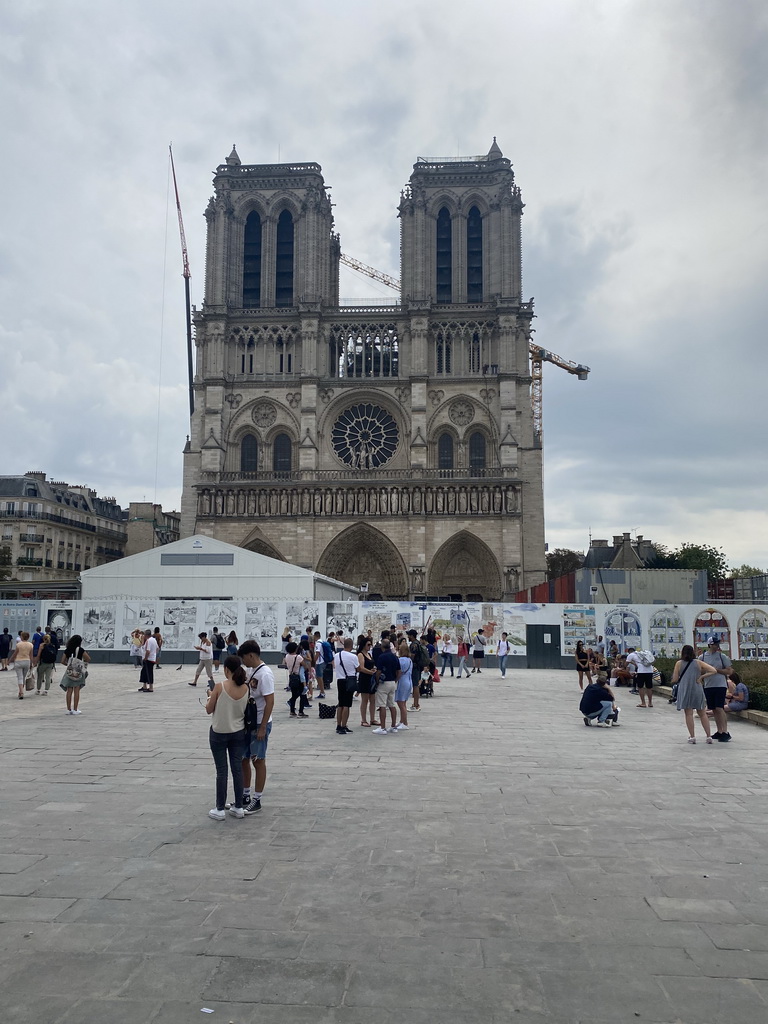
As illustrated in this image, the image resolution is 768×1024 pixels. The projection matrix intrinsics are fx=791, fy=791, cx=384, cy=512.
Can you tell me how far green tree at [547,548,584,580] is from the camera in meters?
68.9

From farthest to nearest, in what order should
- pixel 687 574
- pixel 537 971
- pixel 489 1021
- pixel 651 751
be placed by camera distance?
1. pixel 687 574
2. pixel 651 751
3. pixel 537 971
4. pixel 489 1021

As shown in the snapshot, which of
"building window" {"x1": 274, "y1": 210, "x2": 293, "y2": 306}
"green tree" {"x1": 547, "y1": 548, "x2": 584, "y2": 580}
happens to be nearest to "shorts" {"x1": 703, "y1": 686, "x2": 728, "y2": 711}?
"building window" {"x1": 274, "y1": 210, "x2": 293, "y2": 306}

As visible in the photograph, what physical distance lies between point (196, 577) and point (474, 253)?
30249mm

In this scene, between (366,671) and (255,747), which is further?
(366,671)

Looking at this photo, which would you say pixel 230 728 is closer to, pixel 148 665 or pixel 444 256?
pixel 148 665

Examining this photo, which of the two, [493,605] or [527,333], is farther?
[527,333]

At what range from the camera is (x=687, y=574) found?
93.3ft

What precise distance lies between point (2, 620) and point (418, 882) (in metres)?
22.8

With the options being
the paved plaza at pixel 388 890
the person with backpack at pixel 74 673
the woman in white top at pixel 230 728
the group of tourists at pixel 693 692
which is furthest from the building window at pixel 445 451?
the woman in white top at pixel 230 728

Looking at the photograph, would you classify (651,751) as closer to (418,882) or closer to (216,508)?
(418,882)

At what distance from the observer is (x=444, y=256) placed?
50219 millimetres

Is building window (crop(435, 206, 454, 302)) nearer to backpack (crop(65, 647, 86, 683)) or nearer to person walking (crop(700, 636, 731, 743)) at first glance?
backpack (crop(65, 647, 86, 683))

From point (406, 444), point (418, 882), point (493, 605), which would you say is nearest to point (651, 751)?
point (418, 882)

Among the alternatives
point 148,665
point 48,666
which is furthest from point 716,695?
point 48,666
